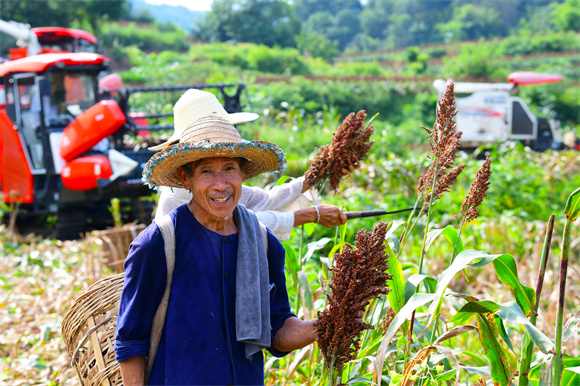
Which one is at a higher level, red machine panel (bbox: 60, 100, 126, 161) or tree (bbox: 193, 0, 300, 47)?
tree (bbox: 193, 0, 300, 47)

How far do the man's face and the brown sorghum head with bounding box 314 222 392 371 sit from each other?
43 centimetres

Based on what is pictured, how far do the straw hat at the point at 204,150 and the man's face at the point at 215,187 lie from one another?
0.12 ft

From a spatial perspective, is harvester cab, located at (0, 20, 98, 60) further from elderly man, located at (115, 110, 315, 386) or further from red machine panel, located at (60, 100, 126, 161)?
elderly man, located at (115, 110, 315, 386)

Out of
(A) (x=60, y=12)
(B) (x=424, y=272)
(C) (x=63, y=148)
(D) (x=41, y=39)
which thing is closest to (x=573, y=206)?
(B) (x=424, y=272)

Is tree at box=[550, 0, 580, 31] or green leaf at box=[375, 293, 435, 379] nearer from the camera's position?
green leaf at box=[375, 293, 435, 379]

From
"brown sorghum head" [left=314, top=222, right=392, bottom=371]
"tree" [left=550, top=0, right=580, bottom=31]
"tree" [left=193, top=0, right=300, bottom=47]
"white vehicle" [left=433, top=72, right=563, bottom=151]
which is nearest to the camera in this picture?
"brown sorghum head" [left=314, top=222, right=392, bottom=371]

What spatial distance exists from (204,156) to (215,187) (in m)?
0.11

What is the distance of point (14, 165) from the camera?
8156mm

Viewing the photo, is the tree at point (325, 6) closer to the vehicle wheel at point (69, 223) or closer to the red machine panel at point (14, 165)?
the red machine panel at point (14, 165)

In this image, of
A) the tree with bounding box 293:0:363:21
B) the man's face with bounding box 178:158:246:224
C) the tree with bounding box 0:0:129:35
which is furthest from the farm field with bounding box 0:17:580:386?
the tree with bounding box 293:0:363:21

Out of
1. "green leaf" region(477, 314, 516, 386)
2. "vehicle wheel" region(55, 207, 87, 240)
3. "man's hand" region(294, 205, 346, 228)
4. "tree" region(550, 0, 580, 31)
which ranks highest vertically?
"tree" region(550, 0, 580, 31)

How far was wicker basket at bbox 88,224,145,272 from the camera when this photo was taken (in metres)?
5.51

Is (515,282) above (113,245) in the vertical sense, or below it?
above

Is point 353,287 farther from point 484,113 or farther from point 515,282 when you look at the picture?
point 484,113
